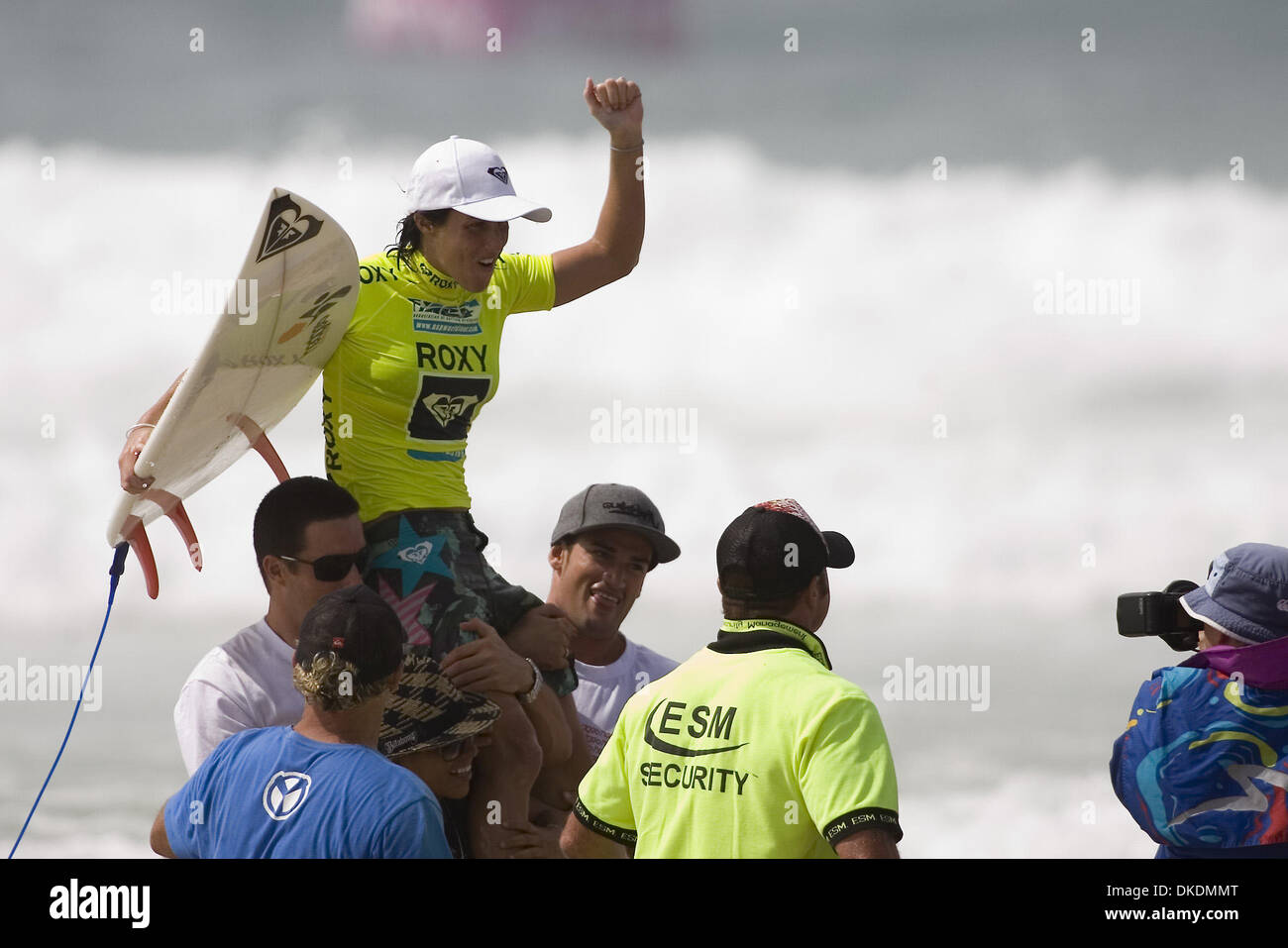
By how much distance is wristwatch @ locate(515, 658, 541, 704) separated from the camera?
224 inches

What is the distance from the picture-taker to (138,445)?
5.41m

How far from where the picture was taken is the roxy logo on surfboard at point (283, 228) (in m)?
5.12

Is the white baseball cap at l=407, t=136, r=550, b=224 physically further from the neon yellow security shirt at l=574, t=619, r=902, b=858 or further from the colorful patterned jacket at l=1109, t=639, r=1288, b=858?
the colorful patterned jacket at l=1109, t=639, r=1288, b=858

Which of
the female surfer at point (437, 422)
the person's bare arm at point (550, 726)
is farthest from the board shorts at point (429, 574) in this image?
the person's bare arm at point (550, 726)

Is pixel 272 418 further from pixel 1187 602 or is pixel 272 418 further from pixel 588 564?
pixel 1187 602

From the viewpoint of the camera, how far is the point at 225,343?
5281mm

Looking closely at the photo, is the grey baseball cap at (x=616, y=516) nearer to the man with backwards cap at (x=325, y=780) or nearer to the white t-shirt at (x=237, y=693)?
the white t-shirt at (x=237, y=693)

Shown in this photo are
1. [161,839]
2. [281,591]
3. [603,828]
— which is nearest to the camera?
[603,828]

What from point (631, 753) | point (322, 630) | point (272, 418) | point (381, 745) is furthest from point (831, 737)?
point (272, 418)

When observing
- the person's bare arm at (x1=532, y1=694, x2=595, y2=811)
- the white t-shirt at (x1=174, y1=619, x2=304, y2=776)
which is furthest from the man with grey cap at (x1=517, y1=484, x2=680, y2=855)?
the white t-shirt at (x1=174, y1=619, x2=304, y2=776)

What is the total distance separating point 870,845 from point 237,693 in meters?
2.44

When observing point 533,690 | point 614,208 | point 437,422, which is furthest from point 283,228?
point 533,690

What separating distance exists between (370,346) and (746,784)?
2.39 metres

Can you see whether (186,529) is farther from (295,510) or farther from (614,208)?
(614,208)
